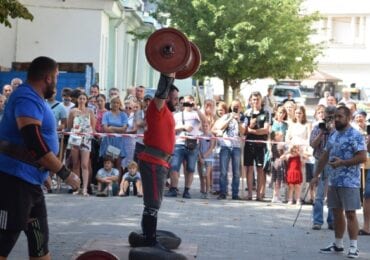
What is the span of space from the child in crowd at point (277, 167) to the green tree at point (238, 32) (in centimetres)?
2125

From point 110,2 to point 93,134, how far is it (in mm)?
13531

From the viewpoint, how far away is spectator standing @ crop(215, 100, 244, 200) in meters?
17.0

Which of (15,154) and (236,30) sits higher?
(236,30)

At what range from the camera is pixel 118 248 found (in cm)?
1057

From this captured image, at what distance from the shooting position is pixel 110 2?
3002 cm

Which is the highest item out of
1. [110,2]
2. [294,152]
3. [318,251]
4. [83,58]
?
[110,2]

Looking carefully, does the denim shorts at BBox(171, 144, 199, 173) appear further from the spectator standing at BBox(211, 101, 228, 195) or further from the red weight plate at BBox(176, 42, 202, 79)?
the red weight plate at BBox(176, 42, 202, 79)

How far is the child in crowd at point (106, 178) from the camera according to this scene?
16.9m

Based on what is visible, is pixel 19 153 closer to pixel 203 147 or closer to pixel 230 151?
pixel 230 151

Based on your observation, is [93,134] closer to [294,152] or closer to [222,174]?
[222,174]

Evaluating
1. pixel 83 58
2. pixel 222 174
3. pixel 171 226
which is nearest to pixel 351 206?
pixel 171 226

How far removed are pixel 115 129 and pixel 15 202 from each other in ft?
32.8

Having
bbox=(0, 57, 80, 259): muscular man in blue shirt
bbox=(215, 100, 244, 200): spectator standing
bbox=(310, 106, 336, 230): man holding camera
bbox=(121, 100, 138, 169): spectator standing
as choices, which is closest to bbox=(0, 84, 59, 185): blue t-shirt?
bbox=(0, 57, 80, 259): muscular man in blue shirt

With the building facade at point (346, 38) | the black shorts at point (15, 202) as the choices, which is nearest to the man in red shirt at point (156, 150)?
the black shorts at point (15, 202)
